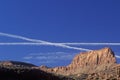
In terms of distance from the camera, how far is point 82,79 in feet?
119

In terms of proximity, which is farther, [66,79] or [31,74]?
[66,79]

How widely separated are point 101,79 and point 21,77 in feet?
27.2

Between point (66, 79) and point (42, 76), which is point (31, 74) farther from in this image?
point (66, 79)

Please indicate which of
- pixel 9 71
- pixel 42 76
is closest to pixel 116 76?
pixel 42 76

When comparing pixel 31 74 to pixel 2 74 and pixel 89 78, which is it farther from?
pixel 89 78

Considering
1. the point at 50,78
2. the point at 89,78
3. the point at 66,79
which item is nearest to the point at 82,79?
the point at 89,78

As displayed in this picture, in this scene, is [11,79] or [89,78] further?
[89,78]

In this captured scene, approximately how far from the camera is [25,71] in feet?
102

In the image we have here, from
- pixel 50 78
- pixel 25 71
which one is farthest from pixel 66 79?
pixel 25 71

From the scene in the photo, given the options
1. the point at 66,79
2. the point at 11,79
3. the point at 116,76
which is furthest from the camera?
the point at 116,76

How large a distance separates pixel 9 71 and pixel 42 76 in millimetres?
2696

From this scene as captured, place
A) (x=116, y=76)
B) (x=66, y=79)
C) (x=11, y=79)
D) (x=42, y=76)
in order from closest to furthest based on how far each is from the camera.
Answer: (x=11, y=79)
(x=42, y=76)
(x=66, y=79)
(x=116, y=76)

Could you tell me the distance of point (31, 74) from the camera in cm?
3089

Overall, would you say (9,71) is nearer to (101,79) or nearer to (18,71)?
(18,71)
